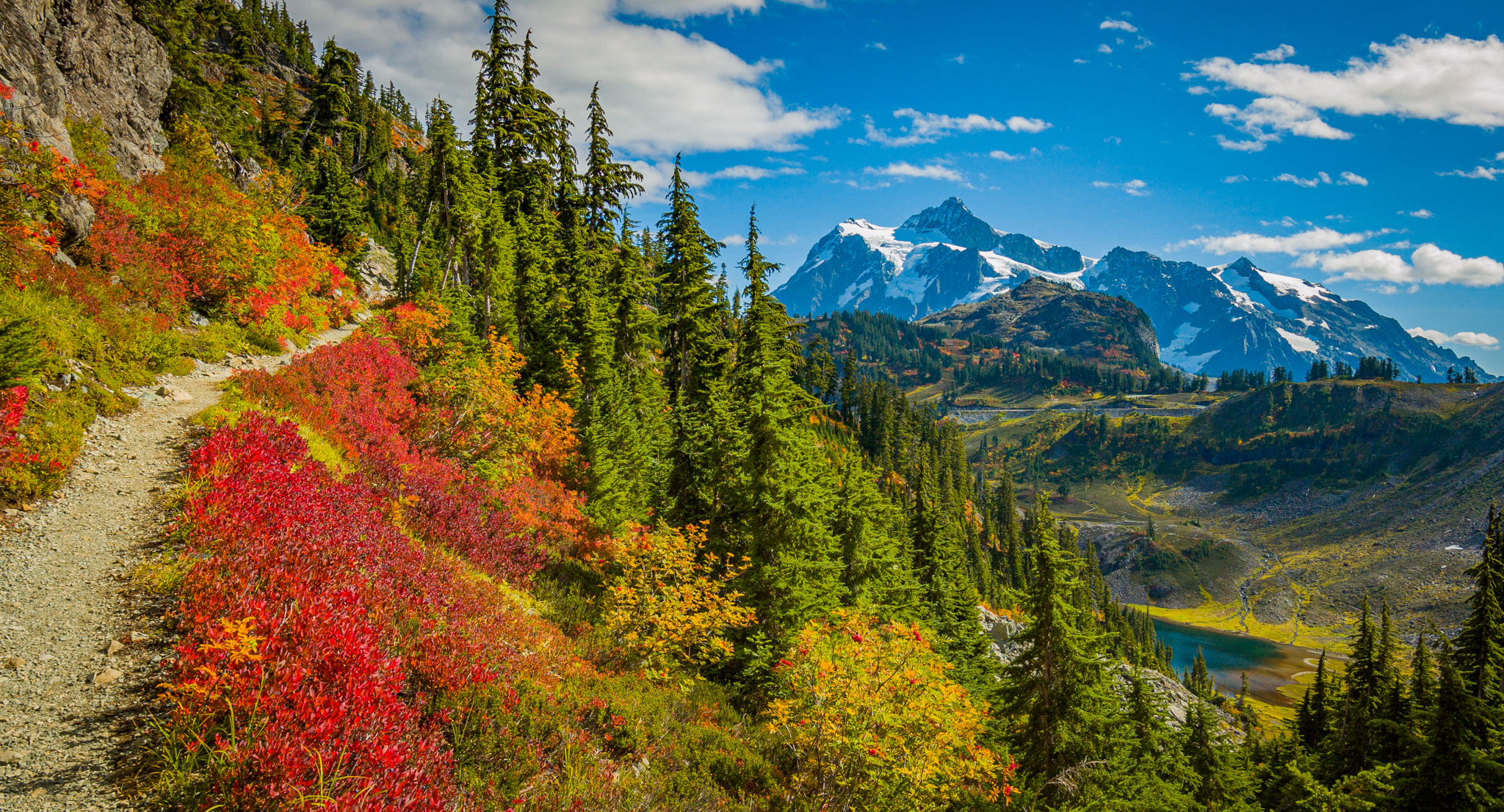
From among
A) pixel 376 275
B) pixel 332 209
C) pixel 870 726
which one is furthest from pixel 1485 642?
pixel 332 209

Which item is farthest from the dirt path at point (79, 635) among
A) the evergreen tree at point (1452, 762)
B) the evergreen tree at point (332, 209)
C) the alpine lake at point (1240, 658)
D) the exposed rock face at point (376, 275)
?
the alpine lake at point (1240, 658)

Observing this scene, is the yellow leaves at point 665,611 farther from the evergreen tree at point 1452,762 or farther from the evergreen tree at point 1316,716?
→ the evergreen tree at point 1316,716

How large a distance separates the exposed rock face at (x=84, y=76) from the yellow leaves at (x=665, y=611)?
52.5 feet

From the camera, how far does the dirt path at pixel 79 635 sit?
4977 mm

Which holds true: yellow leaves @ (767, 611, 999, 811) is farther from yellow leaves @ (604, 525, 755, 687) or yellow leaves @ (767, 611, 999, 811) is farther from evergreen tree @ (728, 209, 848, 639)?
evergreen tree @ (728, 209, 848, 639)

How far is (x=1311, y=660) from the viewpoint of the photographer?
433 ft

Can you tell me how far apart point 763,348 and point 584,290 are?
43.4 ft

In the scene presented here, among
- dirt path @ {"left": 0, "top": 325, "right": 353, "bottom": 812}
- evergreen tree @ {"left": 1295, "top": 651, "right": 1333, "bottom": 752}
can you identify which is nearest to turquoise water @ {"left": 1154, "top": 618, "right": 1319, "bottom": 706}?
evergreen tree @ {"left": 1295, "top": 651, "right": 1333, "bottom": 752}

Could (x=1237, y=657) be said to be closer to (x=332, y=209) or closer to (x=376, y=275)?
(x=376, y=275)

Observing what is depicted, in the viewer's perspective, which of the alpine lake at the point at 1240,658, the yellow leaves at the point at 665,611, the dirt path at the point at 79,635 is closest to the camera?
the dirt path at the point at 79,635

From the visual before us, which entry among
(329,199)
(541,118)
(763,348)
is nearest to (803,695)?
(763,348)

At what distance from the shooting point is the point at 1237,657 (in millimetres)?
136375

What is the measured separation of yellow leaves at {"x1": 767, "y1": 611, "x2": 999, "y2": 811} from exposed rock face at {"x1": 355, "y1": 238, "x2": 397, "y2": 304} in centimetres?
3262

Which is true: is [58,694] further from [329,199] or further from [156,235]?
[329,199]
